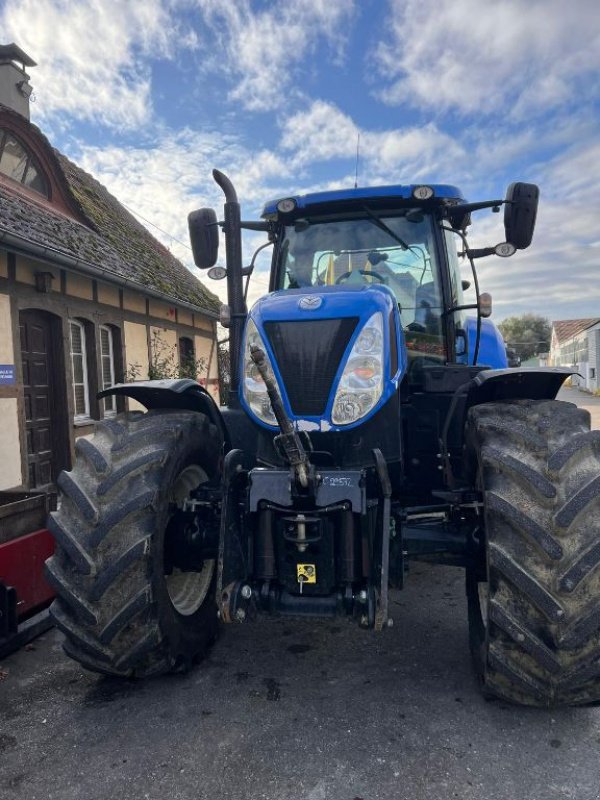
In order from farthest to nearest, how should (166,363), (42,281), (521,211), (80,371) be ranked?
1. (166,363)
2. (80,371)
3. (42,281)
4. (521,211)

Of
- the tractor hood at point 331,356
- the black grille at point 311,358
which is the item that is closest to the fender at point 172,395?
the tractor hood at point 331,356

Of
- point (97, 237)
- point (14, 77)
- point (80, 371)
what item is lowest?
point (80, 371)

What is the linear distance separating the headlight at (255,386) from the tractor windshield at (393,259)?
1.01 metres

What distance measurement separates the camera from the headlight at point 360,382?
3.00 meters

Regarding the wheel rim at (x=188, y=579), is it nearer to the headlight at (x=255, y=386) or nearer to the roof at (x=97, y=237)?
the headlight at (x=255, y=386)

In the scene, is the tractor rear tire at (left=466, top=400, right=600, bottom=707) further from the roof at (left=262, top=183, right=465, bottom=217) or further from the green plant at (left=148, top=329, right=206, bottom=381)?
the green plant at (left=148, top=329, right=206, bottom=381)

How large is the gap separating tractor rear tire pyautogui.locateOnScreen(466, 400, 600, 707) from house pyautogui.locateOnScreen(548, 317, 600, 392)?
2987 centimetres

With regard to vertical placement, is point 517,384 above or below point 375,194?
below

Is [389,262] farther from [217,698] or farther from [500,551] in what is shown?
[217,698]

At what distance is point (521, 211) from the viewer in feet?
12.5

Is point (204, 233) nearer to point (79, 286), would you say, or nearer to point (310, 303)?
point (310, 303)

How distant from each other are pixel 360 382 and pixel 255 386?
0.56m

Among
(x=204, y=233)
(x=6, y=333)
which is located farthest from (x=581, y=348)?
(x=204, y=233)

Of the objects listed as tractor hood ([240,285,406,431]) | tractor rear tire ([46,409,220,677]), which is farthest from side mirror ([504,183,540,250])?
tractor rear tire ([46,409,220,677])
